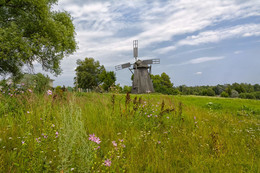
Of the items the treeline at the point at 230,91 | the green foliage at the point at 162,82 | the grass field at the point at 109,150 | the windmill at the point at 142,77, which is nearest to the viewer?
the grass field at the point at 109,150

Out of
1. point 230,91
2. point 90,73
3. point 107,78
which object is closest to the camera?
point 107,78

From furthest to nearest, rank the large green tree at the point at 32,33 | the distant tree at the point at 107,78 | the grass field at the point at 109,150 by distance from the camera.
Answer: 1. the distant tree at the point at 107,78
2. the large green tree at the point at 32,33
3. the grass field at the point at 109,150

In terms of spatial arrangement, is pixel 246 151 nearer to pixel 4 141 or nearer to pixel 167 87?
pixel 4 141

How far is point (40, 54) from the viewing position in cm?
1745

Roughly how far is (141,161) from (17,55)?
50.6 ft

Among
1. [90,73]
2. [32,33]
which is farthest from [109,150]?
[90,73]

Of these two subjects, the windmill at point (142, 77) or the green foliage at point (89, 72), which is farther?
the green foliage at point (89, 72)

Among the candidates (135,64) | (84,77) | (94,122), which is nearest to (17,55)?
(94,122)

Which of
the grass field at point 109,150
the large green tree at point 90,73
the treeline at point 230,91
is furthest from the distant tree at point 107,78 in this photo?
the grass field at point 109,150

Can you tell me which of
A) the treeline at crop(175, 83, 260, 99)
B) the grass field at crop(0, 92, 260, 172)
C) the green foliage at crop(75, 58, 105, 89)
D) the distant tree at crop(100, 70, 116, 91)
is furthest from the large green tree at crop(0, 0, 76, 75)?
the treeline at crop(175, 83, 260, 99)

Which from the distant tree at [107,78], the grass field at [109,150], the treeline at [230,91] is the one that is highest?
the distant tree at [107,78]

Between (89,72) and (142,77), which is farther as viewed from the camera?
(89,72)

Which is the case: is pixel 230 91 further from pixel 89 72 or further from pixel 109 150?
pixel 109 150

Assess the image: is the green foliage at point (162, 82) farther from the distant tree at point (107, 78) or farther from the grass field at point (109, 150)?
the grass field at point (109, 150)
